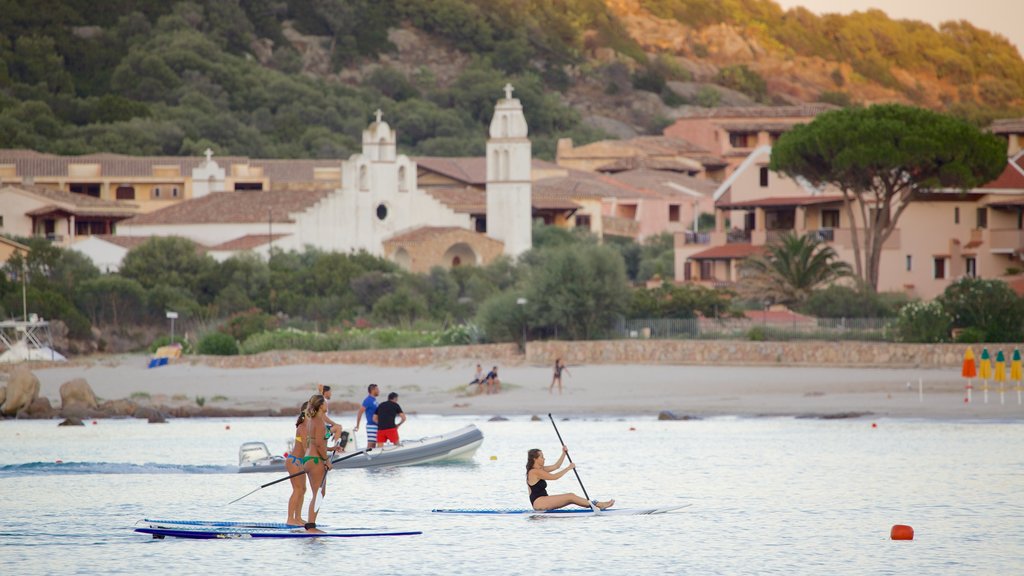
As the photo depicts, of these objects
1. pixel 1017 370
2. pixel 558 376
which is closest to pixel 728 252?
pixel 558 376

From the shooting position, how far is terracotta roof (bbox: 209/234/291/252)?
80312mm

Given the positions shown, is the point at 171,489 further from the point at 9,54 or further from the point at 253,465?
the point at 9,54

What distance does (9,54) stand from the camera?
154125 mm

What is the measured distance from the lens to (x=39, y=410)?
4878 cm

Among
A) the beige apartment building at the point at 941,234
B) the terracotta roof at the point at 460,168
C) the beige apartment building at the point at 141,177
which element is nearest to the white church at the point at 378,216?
the beige apartment building at the point at 141,177

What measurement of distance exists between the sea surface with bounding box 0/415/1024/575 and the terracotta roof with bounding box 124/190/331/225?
39.5m

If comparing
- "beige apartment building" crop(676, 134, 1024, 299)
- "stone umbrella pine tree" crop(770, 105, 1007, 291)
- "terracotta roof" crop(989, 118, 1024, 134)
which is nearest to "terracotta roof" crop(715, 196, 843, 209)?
"beige apartment building" crop(676, 134, 1024, 299)

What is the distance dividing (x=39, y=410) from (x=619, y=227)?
5707 centimetres

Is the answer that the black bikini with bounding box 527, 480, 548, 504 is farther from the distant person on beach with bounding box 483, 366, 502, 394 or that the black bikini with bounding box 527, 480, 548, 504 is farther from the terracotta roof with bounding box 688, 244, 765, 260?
the terracotta roof with bounding box 688, 244, 765, 260

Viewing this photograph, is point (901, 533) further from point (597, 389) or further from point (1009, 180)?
point (1009, 180)

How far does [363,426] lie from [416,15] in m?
153

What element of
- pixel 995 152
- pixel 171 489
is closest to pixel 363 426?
pixel 171 489

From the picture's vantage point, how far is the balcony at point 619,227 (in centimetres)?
10162

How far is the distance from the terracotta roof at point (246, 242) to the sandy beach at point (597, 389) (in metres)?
23.7
